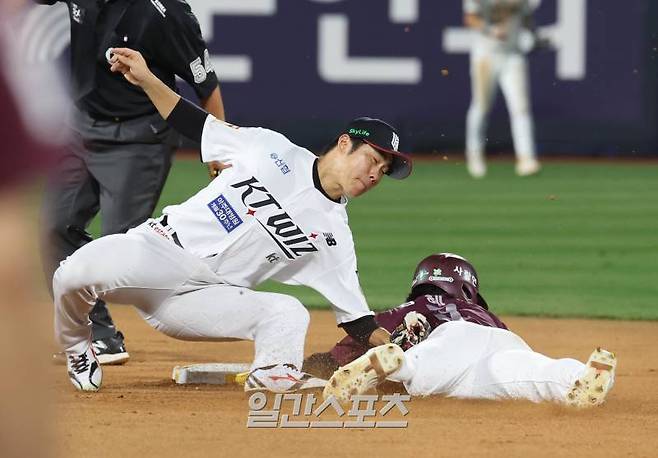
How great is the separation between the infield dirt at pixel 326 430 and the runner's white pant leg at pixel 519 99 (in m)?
10.2

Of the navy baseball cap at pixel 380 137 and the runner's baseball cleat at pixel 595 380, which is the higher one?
the navy baseball cap at pixel 380 137

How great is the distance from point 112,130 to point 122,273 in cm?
149

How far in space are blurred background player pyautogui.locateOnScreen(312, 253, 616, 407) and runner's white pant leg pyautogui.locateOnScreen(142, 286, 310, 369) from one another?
33cm

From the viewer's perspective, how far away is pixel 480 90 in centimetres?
1659

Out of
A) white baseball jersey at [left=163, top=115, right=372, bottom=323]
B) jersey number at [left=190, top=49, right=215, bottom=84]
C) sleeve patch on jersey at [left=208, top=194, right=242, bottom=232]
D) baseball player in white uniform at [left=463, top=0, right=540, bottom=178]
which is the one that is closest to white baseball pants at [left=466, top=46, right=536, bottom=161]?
baseball player in white uniform at [left=463, top=0, right=540, bottom=178]

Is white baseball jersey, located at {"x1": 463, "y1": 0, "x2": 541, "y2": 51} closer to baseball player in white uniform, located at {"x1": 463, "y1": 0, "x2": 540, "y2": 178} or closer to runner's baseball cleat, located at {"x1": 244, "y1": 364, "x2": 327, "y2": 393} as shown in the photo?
baseball player in white uniform, located at {"x1": 463, "y1": 0, "x2": 540, "y2": 178}

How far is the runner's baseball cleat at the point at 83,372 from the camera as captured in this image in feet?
18.1

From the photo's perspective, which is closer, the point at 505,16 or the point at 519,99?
the point at 519,99

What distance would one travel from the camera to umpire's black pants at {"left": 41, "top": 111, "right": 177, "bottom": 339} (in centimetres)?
645

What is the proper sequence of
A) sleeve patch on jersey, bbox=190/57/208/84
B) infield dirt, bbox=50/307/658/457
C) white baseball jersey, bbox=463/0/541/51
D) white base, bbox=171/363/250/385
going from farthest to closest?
white baseball jersey, bbox=463/0/541/51
sleeve patch on jersey, bbox=190/57/208/84
white base, bbox=171/363/250/385
infield dirt, bbox=50/307/658/457

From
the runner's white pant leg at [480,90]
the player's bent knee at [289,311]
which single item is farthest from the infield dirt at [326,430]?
the runner's white pant leg at [480,90]

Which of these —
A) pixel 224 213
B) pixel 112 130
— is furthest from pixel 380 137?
pixel 112 130

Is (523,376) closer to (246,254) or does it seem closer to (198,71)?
(246,254)

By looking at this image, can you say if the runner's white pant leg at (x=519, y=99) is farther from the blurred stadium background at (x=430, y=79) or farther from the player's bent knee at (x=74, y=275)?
the player's bent knee at (x=74, y=275)
